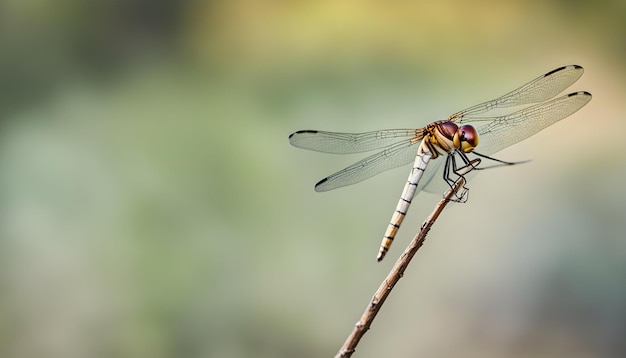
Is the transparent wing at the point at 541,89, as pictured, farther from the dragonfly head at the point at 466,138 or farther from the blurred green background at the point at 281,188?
the blurred green background at the point at 281,188

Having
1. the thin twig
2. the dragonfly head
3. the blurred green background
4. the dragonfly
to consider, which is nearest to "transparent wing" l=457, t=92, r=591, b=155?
the dragonfly

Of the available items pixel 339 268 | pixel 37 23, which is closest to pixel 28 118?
pixel 37 23

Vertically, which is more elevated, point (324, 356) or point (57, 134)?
point (57, 134)

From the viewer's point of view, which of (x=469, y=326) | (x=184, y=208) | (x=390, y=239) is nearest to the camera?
(x=390, y=239)

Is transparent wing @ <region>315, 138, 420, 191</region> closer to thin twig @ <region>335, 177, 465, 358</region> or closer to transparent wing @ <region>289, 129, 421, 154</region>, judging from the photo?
transparent wing @ <region>289, 129, 421, 154</region>

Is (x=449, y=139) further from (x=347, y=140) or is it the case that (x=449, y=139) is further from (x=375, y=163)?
(x=347, y=140)

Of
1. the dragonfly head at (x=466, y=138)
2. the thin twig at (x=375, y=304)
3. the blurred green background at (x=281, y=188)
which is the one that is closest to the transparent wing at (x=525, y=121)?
the dragonfly head at (x=466, y=138)

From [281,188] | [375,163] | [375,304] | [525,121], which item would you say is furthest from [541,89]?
[281,188]

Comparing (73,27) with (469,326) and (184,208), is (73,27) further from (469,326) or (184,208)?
(469,326)
